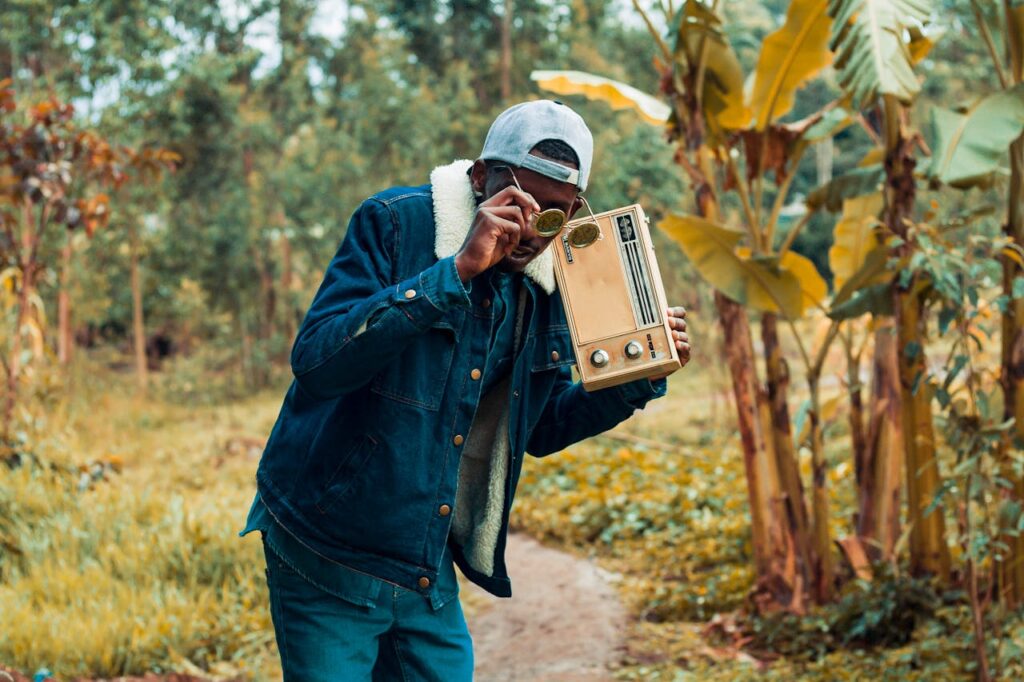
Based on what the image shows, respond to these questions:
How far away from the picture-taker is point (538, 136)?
203 cm

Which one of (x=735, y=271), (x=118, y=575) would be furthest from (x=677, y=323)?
(x=118, y=575)

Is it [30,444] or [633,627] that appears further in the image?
[30,444]

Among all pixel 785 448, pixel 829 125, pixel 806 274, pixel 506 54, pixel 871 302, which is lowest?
pixel 785 448

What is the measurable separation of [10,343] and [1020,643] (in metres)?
6.03

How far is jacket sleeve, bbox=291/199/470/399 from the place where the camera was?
6.37 feet

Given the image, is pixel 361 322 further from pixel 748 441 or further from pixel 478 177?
pixel 748 441

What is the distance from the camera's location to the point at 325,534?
7.13 ft

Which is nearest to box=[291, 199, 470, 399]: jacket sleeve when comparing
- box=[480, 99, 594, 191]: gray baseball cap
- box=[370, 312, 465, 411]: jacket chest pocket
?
box=[370, 312, 465, 411]: jacket chest pocket

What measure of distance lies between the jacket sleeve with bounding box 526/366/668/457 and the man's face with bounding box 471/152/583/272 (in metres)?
0.41

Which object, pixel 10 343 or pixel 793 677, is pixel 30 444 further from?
pixel 793 677

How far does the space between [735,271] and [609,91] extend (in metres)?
1.05

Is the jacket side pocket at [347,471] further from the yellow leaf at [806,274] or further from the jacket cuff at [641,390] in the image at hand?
the yellow leaf at [806,274]

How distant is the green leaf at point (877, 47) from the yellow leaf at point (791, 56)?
72 centimetres

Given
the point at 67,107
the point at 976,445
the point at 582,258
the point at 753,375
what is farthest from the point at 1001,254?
the point at 67,107
